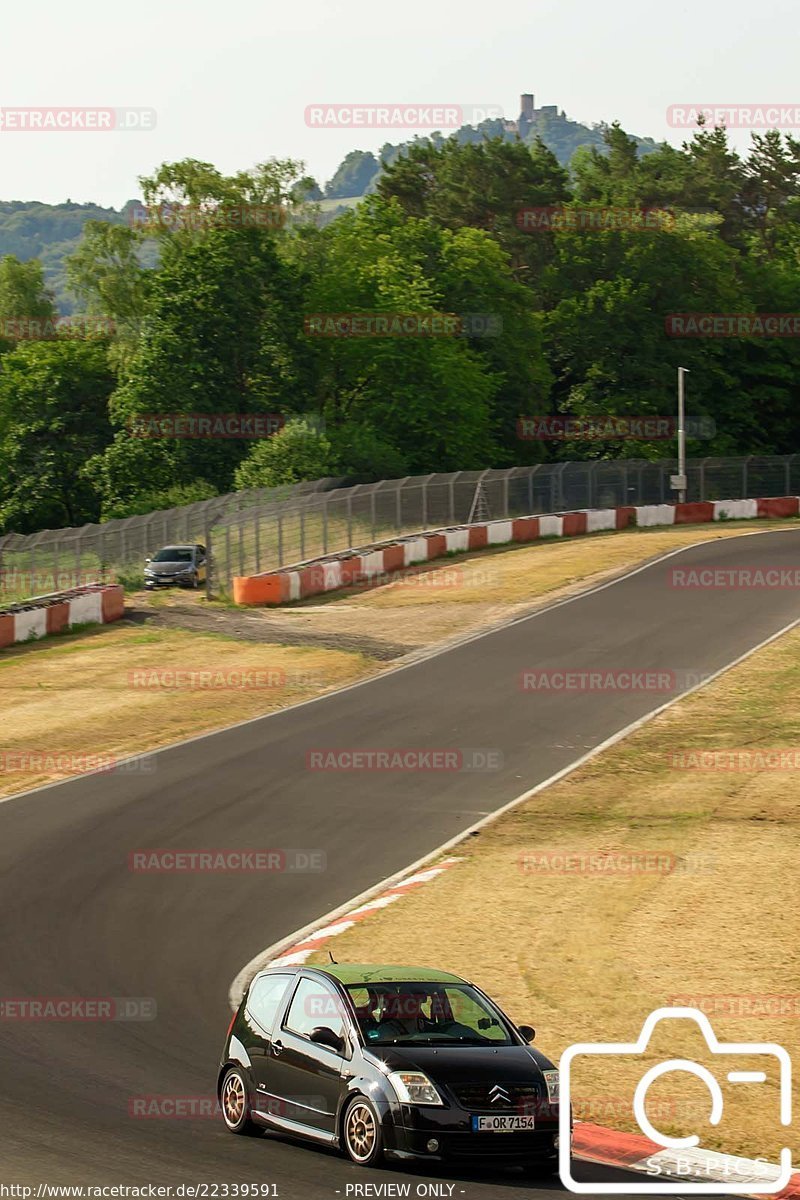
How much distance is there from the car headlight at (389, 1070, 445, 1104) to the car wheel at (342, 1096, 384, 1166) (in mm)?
214

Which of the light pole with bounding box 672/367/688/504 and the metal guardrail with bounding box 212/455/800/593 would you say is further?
the light pole with bounding box 672/367/688/504

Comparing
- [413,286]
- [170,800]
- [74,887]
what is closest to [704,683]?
[170,800]

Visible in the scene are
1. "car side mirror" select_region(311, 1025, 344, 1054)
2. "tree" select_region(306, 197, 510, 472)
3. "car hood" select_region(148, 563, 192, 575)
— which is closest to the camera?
"car side mirror" select_region(311, 1025, 344, 1054)

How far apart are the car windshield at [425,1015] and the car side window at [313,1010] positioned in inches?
5.8

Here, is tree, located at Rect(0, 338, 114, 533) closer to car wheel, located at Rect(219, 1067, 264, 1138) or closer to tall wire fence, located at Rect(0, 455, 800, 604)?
tall wire fence, located at Rect(0, 455, 800, 604)

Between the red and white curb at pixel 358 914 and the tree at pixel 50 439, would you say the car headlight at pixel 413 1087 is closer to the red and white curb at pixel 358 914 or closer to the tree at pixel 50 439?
the red and white curb at pixel 358 914

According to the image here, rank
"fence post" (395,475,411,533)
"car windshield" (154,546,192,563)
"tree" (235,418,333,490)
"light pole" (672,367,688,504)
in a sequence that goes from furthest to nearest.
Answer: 1. "light pole" (672,367,688,504)
2. "tree" (235,418,333,490)
3. "fence post" (395,475,411,533)
4. "car windshield" (154,546,192,563)

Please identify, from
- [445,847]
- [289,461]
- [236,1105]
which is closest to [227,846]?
[445,847]

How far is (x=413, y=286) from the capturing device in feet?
253

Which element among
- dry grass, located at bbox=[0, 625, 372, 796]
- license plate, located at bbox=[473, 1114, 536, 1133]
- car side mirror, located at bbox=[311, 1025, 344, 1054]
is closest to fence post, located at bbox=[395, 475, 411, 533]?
dry grass, located at bbox=[0, 625, 372, 796]

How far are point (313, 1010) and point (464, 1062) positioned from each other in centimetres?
135

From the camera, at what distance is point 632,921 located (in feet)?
61.4

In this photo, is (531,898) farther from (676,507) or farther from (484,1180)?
(676,507)

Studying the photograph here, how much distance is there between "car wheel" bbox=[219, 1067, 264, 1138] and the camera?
475 inches
